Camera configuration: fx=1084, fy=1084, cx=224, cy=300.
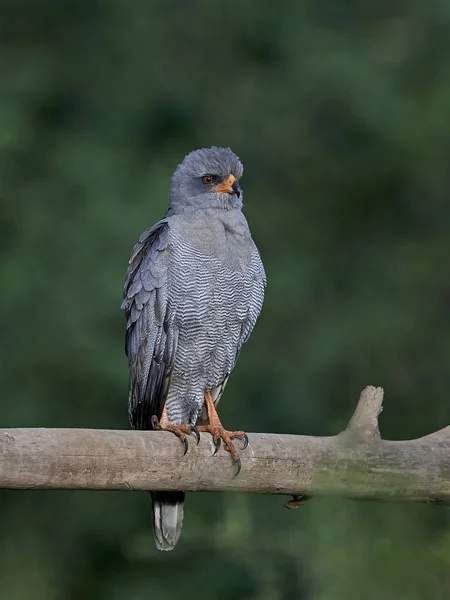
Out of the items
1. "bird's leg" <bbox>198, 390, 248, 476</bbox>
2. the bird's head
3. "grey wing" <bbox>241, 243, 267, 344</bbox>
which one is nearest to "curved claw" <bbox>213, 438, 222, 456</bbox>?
"bird's leg" <bbox>198, 390, 248, 476</bbox>

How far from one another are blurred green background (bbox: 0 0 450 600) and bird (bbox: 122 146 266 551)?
2530 mm

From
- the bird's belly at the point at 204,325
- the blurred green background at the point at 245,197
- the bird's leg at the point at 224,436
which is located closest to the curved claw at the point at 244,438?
the bird's leg at the point at 224,436

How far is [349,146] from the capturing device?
12.1 m

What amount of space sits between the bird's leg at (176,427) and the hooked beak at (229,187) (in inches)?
39.3

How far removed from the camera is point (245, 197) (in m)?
11.2

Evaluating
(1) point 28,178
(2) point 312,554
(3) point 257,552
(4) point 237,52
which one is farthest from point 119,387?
(2) point 312,554

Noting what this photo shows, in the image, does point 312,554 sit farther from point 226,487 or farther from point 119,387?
point 119,387

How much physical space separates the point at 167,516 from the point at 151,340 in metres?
0.75

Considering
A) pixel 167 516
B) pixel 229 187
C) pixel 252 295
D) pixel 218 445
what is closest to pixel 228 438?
pixel 218 445

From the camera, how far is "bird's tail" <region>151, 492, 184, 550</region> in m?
4.28

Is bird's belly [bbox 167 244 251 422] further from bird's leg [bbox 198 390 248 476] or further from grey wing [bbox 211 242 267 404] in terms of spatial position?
bird's leg [bbox 198 390 248 476]

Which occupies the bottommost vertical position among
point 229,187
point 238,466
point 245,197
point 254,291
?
point 238,466

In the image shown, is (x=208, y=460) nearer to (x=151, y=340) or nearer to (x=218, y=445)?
(x=218, y=445)

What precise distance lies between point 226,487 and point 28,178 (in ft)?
26.9
